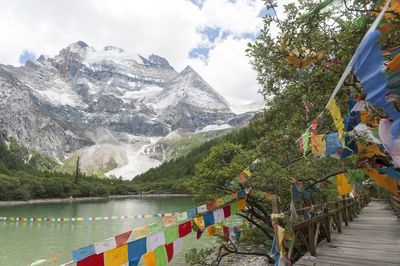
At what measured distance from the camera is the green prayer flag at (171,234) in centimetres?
529

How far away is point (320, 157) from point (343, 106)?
7.86ft

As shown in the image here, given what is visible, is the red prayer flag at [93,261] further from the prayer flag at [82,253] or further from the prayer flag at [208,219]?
the prayer flag at [208,219]

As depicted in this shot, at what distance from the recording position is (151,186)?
9388 cm

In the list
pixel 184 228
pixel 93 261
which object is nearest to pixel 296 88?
pixel 184 228

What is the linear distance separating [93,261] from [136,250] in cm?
76

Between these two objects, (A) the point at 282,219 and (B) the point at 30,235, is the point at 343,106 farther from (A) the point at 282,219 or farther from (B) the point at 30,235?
(B) the point at 30,235

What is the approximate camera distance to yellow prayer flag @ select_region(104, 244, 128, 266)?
4.29 m

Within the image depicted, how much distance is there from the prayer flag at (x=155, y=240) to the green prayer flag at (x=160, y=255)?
149 millimetres

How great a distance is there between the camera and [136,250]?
465cm

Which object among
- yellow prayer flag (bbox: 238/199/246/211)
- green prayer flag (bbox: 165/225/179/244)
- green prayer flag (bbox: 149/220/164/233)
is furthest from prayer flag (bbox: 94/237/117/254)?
yellow prayer flag (bbox: 238/199/246/211)

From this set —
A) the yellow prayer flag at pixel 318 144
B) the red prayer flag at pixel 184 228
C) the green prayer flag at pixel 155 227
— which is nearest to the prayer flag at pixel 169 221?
the green prayer flag at pixel 155 227

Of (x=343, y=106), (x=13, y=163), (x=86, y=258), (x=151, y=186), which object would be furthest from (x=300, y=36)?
(x=13, y=163)

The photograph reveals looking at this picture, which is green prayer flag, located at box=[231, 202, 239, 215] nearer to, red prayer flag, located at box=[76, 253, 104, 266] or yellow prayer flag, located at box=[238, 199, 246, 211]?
yellow prayer flag, located at box=[238, 199, 246, 211]

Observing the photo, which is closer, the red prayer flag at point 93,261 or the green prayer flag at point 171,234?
the red prayer flag at point 93,261
